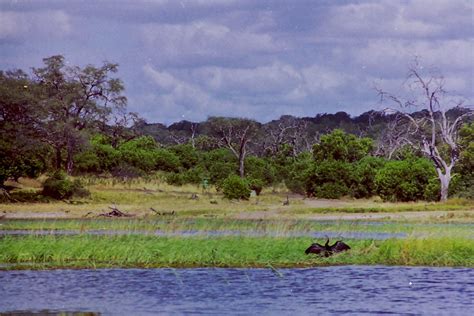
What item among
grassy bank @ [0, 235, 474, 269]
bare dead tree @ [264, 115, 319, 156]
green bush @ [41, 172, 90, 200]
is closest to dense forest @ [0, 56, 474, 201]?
green bush @ [41, 172, 90, 200]

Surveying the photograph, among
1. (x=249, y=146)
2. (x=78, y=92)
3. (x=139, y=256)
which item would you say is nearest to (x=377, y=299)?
(x=139, y=256)

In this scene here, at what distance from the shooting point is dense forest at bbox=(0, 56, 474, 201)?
58.5 meters

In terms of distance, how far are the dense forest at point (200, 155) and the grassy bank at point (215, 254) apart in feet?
84.8

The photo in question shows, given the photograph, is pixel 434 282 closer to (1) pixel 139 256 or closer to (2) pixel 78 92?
(1) pixel 139 256

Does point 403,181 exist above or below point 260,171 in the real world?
below

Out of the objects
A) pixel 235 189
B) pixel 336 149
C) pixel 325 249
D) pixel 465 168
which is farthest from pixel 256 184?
pixel 325 249

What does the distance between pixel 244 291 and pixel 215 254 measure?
194 inches

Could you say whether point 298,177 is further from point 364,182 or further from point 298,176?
point 364,182

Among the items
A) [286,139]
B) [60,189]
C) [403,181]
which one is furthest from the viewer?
[286,139]

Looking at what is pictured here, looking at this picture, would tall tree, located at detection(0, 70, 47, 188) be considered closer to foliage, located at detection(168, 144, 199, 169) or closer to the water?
foliage, located at detection(168, 144, 199, 169)

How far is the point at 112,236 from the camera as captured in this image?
103 ft

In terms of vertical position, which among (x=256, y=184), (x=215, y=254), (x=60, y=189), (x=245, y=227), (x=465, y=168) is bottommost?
(x=215, y=254)

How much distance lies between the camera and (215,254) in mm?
27750

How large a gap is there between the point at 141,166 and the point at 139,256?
48.6 m
